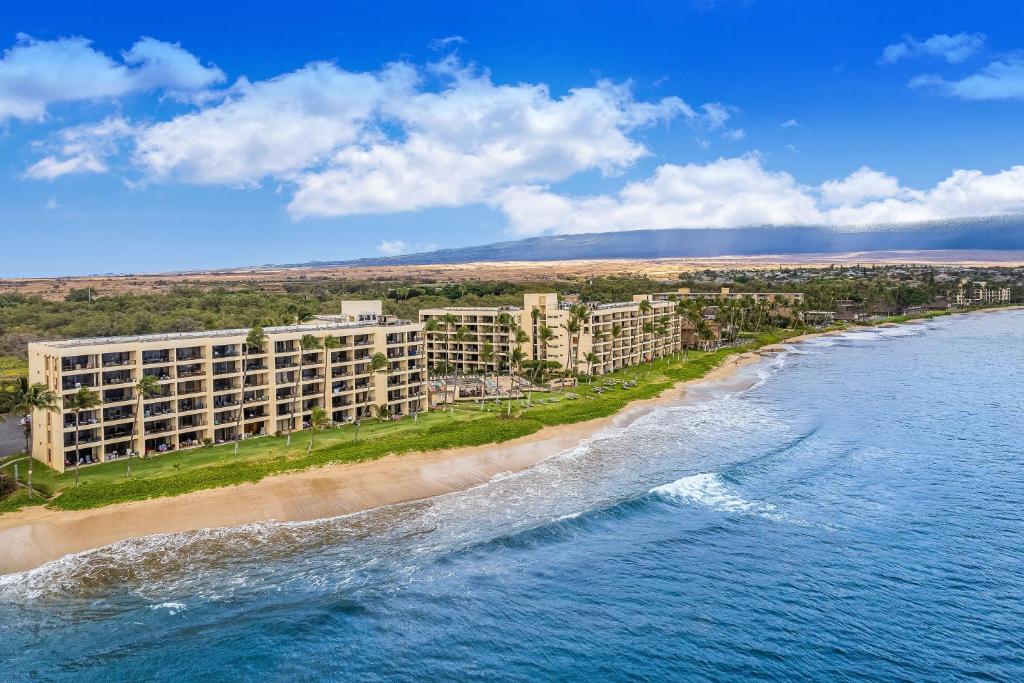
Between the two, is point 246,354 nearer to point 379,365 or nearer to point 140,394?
point 140,394

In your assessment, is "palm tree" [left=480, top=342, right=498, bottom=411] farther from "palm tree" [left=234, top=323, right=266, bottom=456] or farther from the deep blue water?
the deep blue water

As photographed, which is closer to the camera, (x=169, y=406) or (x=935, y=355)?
(x=169, y=406)

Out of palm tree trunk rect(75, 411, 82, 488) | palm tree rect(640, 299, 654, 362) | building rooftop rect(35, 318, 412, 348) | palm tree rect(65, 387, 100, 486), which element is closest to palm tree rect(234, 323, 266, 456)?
building rooftop rect(35, 318, 412, 348)

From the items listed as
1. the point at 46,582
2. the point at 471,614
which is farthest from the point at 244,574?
the point at 471,614

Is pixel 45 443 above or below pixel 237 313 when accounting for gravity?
below

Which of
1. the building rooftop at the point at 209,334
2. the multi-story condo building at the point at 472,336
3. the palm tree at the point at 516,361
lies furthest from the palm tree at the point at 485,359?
the building rooftop at the point at 209,334

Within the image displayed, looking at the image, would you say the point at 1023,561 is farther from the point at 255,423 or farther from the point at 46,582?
the point at 255,423

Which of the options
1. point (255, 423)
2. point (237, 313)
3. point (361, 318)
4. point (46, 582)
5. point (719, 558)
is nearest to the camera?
point (46, 582)
